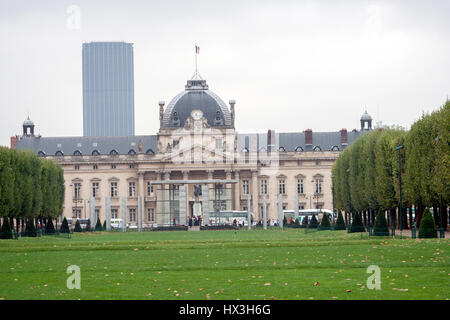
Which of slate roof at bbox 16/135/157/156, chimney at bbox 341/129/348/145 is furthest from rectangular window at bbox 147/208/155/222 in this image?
chimney at bbox 341/129/348/145

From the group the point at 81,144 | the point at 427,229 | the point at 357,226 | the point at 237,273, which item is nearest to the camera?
the point at 237,273

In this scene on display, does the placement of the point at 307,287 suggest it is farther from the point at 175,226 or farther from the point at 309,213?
the point at 309,213

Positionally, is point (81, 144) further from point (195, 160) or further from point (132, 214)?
point (195, 160)

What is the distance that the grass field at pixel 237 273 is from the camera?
734 inches

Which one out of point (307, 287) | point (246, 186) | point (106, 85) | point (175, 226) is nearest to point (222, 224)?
point (175, 226)

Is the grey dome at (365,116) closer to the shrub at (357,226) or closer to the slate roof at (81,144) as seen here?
the slate roof at (81,144)

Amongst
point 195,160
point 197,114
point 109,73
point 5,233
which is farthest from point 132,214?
point 5,233

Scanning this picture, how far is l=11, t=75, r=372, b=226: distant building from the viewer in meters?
119

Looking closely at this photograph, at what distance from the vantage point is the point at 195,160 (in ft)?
388

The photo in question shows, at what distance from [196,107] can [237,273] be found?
97795 millimetres

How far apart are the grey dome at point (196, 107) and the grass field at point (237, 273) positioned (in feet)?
280

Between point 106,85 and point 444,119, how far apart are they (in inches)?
1567

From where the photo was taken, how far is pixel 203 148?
118 meters
